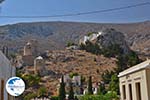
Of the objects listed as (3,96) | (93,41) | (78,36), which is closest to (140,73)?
(3,96)

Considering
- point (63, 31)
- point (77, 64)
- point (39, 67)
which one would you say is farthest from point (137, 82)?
point (63, 31)

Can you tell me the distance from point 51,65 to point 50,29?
336ft

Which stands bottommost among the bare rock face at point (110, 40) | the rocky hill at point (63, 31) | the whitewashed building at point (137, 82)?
the whitewashed building at point (137, 82)

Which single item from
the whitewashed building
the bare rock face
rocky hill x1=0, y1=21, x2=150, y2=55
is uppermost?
rocky hill x1=0, y1=21, x2=150, y2=55

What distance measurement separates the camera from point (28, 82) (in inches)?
2822

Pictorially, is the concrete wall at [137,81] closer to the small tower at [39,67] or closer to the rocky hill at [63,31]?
the small tower at [39,67]

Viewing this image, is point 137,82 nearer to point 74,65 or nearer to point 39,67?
point 39,67

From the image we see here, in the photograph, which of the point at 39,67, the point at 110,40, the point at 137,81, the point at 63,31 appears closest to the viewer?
the point at 137,81

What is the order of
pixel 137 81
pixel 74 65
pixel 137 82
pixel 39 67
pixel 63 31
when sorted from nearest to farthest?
pixel 137 81
pixel 137 82
pixel 39 67
pixel 74 65
pixel 63 31

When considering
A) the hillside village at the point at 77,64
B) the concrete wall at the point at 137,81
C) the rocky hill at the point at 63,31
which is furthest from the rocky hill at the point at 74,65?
the rocky hill at the point at 63,31

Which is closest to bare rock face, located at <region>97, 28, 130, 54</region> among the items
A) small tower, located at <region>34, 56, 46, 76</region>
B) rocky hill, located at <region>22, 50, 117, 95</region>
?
rocky hill, located at <region>22, 50, 117, 95</region>

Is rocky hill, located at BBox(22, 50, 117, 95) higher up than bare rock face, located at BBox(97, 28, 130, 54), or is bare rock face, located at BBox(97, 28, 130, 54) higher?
bare rock face, located at BBox(97, 28, 130, 54)

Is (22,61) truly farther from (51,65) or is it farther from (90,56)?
(90,56)

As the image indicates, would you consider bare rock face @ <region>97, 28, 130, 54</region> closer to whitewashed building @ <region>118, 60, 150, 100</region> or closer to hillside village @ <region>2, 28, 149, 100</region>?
hillside village @ <region>2, 28, 149, 100</region>
